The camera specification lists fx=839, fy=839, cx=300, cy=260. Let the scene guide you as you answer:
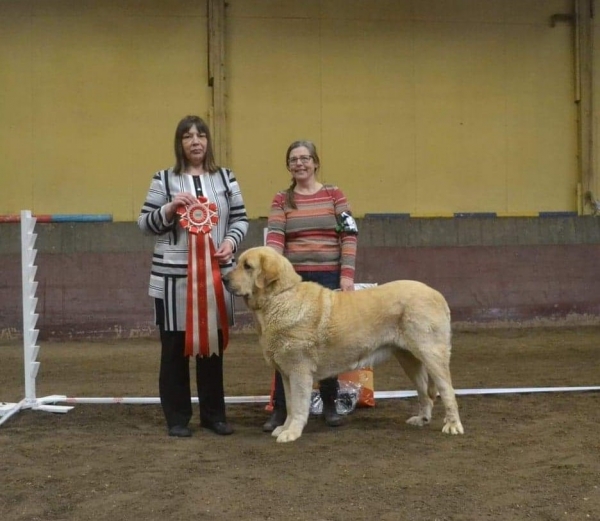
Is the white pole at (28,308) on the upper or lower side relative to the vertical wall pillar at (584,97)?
lower

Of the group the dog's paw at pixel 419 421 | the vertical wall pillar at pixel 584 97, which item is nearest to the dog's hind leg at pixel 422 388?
the dog's paw at pixel 419 421

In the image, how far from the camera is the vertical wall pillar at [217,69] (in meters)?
10.7

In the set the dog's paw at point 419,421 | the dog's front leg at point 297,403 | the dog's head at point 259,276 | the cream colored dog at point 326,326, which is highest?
the dog's head at point 259,276

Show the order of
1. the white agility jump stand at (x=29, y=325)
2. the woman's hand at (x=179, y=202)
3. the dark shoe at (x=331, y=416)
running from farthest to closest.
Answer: the white agility jump stand at (x=29, y=325), the dark shoe at (x=331, y=416), the woman's hand at (x=179, y=202)

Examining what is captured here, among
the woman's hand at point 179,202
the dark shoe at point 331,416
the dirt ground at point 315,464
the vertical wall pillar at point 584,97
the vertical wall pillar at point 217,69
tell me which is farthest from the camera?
the vertical wall pillar at point 584,97

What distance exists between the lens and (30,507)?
3.37m

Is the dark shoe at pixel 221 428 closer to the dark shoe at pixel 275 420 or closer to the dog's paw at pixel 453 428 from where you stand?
the dark shoe at pixel 275 420

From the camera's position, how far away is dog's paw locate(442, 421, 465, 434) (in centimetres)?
466

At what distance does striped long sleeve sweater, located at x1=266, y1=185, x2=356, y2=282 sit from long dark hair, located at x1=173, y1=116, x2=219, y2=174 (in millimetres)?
464

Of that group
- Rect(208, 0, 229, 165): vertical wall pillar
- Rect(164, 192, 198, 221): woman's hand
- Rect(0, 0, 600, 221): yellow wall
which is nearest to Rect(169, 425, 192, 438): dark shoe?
Rect(164, 192, 198, 221): woman's hand

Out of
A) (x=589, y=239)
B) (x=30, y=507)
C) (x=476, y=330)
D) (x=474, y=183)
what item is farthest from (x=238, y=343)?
(x=30, y=507)

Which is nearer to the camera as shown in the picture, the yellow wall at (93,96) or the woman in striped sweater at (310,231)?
the woman in striped sweater at (310,231)

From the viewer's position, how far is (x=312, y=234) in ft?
16.2

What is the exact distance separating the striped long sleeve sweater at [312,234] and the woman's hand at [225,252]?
1.08 ft
